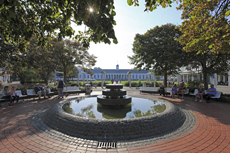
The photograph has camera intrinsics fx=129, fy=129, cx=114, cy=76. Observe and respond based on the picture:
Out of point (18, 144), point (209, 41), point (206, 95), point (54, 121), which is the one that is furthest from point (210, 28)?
point (18, 144)

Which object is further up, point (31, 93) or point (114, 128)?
point (31, 93)

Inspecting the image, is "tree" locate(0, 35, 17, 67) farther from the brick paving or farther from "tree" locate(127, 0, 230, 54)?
"tree" locate(127, 0, 230, 54)

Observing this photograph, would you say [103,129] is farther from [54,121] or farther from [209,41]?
[209,41]

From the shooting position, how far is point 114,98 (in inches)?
288

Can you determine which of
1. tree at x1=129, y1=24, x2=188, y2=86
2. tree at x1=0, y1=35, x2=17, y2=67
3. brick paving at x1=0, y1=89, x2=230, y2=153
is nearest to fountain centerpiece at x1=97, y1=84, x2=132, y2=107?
brick paving at x1=0, y1=89, x2=230, y2=153

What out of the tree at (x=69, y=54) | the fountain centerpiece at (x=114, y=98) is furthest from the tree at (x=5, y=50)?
the fountain centerpiece at (x=114, y=98)

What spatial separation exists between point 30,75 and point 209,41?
33807mm

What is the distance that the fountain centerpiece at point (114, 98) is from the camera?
6.56 meters

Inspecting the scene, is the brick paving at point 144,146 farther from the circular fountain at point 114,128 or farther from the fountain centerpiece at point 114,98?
the fountain centerpiece at point 114,98

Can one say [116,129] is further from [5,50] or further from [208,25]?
[5,50]

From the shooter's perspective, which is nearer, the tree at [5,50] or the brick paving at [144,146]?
the brick paving at [144,146]

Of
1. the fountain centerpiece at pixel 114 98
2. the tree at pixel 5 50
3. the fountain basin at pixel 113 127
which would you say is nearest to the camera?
the fountain basin at pixel 113 127

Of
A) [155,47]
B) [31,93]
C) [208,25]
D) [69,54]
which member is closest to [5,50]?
[31,93]

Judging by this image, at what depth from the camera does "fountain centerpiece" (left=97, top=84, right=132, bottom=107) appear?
6558 millimetres
